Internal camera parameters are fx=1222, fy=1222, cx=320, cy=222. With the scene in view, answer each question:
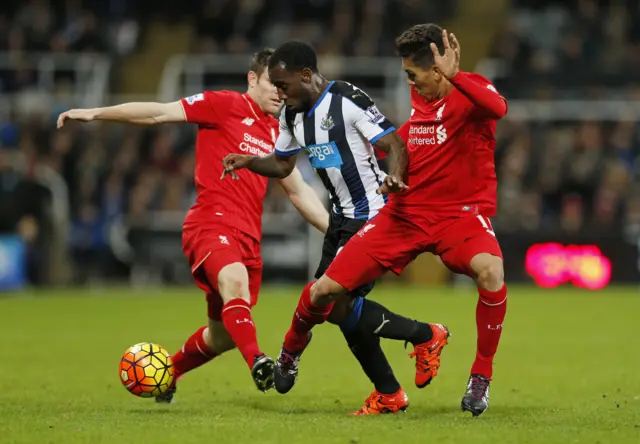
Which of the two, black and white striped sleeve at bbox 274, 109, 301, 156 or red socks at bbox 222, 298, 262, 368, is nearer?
red socks at bbox 222, 298, 262, 368

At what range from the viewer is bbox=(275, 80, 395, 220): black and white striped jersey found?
7680 millimetres

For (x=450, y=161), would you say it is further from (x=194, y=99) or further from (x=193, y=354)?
(x=193, y=354)

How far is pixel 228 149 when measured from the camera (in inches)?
349

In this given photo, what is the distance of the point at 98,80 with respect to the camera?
25422 millimetres

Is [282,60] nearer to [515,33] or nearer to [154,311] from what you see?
[154,311]

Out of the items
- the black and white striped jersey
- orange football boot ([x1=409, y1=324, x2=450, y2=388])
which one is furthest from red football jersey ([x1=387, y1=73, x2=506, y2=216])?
orange football boot ([x1=409, y1=324, x2=450, y2=388])

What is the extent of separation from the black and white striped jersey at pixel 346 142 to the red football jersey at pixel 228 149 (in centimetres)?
97

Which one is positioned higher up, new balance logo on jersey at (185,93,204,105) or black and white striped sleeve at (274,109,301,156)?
new balance logo on jersey at (185,93,204,105)

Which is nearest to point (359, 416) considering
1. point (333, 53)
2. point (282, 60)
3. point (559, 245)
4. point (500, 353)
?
point (282, 60)

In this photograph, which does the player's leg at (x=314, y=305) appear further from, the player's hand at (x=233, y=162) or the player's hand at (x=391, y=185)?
the player's hand at (x=233, y=162)

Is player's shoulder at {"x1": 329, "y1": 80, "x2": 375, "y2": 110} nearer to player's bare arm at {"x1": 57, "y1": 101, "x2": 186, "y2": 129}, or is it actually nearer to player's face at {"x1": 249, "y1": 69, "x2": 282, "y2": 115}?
player's face at {"x1": 249, "y1": 69, "x2": 282, "y2": 115}

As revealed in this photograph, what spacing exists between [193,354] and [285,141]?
6.03 feet

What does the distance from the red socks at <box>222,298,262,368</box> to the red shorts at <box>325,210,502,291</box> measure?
2.20 feet

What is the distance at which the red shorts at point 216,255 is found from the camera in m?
8.37
